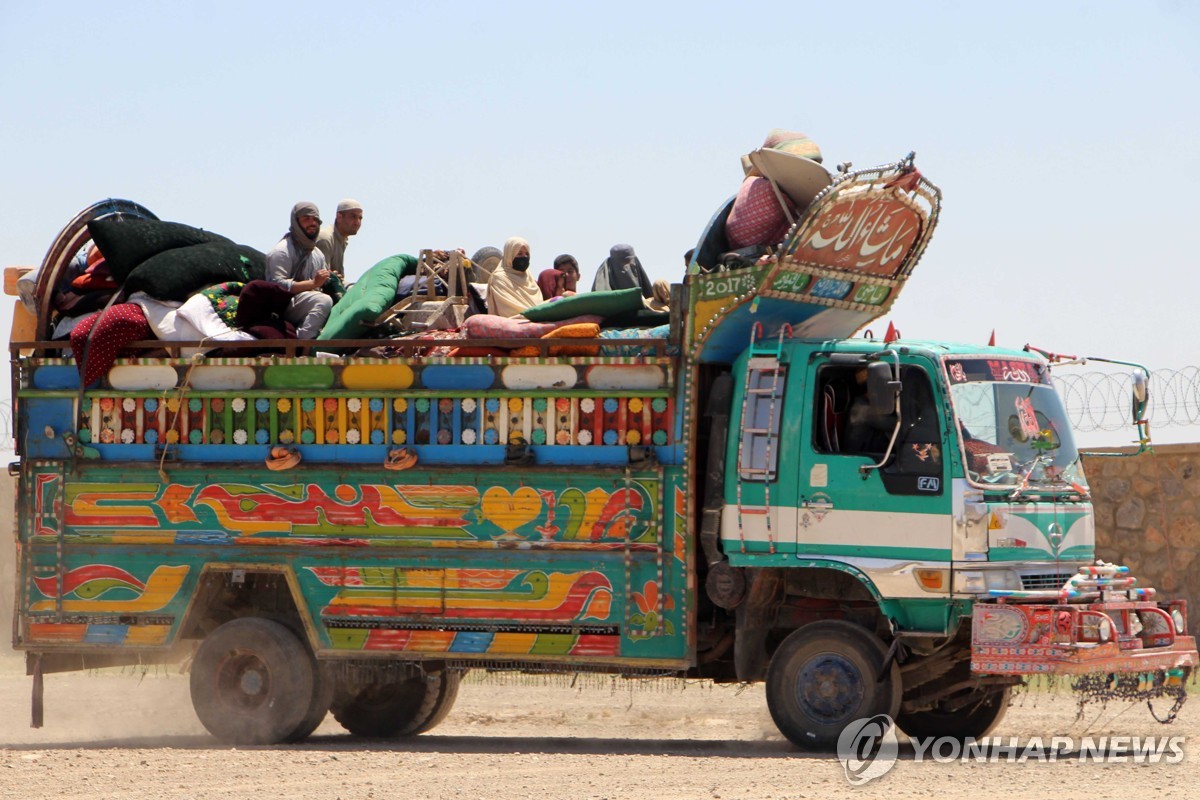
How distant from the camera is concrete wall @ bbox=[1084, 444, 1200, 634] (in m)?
16.5

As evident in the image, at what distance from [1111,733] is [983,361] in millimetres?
3309

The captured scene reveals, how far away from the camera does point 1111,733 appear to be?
12.5m

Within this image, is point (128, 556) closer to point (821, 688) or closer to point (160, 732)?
point (160, 732)

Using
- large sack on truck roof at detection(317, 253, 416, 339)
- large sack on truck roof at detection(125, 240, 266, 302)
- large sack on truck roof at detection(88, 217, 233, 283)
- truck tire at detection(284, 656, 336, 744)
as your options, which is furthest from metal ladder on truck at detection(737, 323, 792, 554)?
large sack on truck roof at detection(88, 217, 233, 283)

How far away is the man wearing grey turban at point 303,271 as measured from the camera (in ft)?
41.1

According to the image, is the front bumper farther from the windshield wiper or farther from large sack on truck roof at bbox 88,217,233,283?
large sack on truck roof at bbox 88,217,233,283

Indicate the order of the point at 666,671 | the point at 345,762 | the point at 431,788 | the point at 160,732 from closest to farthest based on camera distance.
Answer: the point at 431,788
the point at 345,762
the point at 666,671
the point at 160,732

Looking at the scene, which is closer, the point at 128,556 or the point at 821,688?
the point at 821,688

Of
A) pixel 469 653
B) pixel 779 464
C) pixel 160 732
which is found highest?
pixel 779 464

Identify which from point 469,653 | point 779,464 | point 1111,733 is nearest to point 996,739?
point 1111,733

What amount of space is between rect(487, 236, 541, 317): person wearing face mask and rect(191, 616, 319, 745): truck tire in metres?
2.74

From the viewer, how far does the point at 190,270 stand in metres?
12.5

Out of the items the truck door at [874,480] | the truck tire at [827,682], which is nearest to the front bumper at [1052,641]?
the truck door at [874,480]

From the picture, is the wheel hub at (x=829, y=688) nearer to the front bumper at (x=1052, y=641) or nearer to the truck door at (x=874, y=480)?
the truck door at (x=874, y=480)
